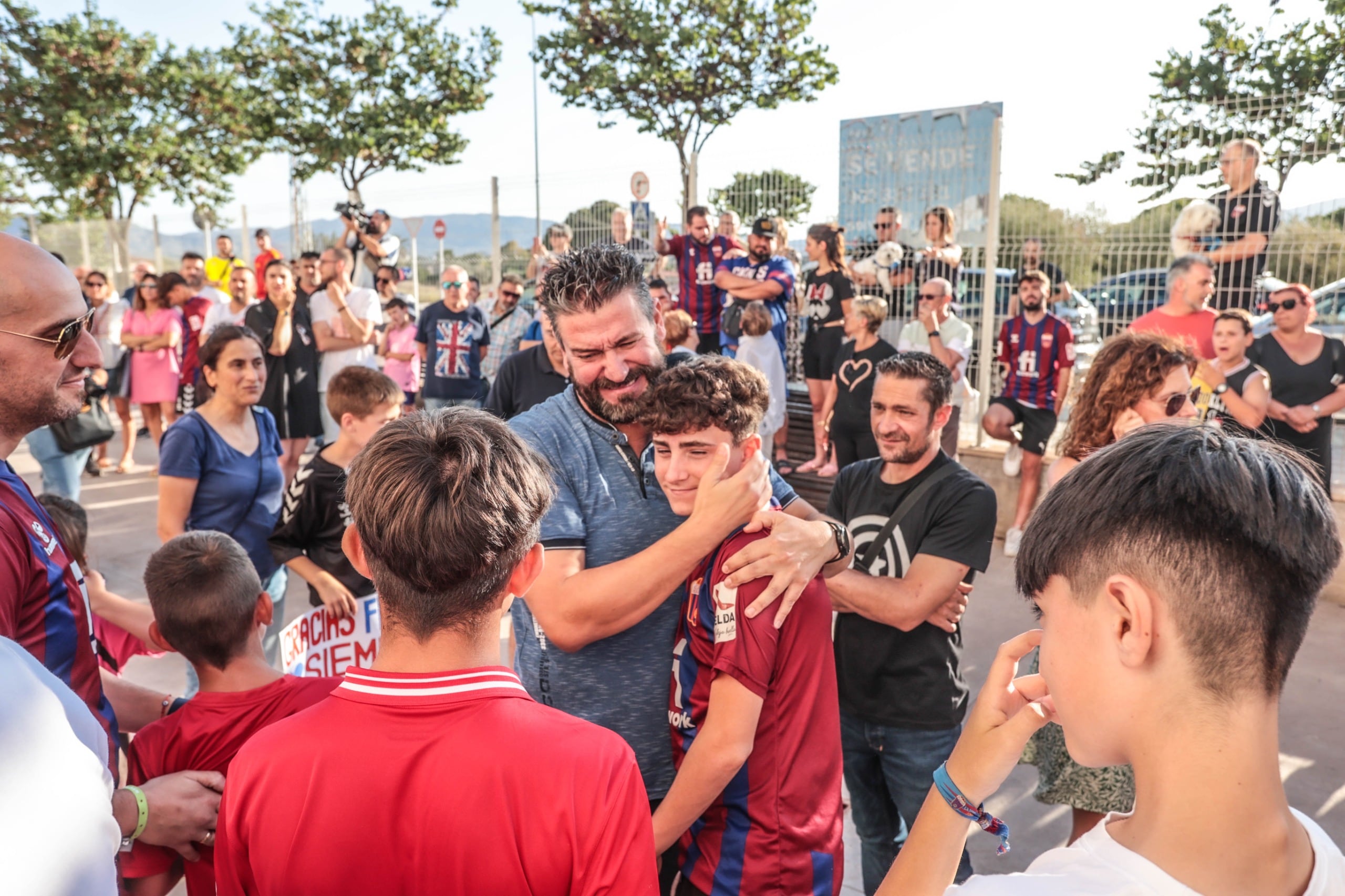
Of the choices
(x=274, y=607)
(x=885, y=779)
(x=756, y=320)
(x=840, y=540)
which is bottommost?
(x=885, y=779)

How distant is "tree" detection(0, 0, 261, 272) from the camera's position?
20.1m

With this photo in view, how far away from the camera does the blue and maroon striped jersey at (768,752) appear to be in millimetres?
1716

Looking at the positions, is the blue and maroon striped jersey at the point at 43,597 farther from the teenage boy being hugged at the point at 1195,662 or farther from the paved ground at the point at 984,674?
the paved ground at the point at 984,674

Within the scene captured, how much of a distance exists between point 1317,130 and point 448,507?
6869mm

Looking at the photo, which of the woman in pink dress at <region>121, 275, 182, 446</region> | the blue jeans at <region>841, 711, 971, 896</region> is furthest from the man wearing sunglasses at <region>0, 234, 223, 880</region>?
the woman in pink dress at <region>121, 275, 182, 446</region>

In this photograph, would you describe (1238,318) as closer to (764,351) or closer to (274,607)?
(764,351)

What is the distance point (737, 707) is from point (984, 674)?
3.39 metres

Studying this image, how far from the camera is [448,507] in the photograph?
125 centimetres

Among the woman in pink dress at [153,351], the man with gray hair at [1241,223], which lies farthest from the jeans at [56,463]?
the man with gray hair at [1241,223]

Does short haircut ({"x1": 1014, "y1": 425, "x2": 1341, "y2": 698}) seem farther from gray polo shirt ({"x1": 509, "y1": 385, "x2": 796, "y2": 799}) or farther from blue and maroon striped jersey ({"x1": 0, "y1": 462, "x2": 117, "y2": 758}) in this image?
blue and maroon striped jersey ({"x1": 0, "y1": 462, "x2": 117, "y2": 758})

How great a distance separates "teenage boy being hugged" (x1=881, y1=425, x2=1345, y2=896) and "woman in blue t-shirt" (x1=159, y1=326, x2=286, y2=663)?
3.19 m

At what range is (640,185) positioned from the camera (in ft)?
32.7

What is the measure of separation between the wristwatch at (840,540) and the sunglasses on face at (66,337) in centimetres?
156

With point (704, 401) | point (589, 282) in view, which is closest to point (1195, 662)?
point (704, 401)
